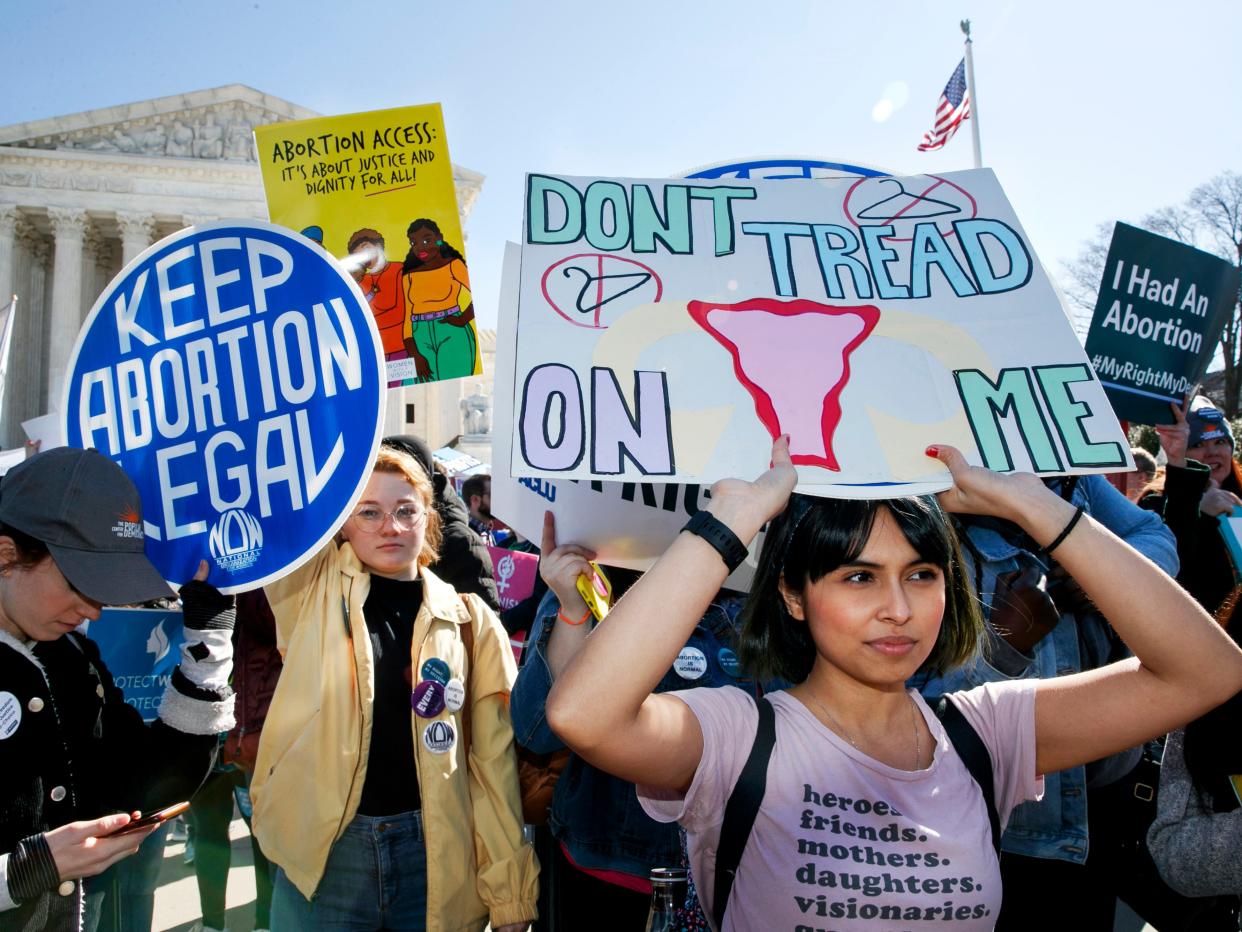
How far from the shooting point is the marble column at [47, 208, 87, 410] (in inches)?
1296

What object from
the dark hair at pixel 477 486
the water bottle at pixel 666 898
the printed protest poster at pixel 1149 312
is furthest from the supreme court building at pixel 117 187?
Result: the water bottle at pixel 666 898

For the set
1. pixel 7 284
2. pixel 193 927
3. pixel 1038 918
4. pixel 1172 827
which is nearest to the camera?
pixel 1172 827

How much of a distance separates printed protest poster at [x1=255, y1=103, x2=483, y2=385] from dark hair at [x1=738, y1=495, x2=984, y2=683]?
1.80 meters

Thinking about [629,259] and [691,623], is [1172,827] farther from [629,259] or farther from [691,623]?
[629,259]

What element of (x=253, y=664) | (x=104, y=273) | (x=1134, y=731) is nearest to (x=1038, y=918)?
(x=1134, y=731)

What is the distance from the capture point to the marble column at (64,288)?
32.9 m

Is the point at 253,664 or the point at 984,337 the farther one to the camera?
the point at 253,664

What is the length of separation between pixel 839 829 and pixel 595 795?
0.91 m

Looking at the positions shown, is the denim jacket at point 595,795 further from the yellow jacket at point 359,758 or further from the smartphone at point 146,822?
the smartphone at point 146,822

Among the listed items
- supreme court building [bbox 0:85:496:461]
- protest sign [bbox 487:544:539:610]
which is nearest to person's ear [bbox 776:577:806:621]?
protest sign [bbox 487:544:539:610]

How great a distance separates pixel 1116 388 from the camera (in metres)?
3.45

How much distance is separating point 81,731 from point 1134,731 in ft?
6.80

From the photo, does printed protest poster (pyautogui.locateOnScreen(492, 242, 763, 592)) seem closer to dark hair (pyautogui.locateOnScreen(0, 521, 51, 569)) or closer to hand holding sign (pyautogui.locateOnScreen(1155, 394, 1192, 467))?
dark hair (pyautogui.locateOnScreen(0, 521, 51, 569))

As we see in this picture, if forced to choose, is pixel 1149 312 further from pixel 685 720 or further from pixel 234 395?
pixel 234 395
